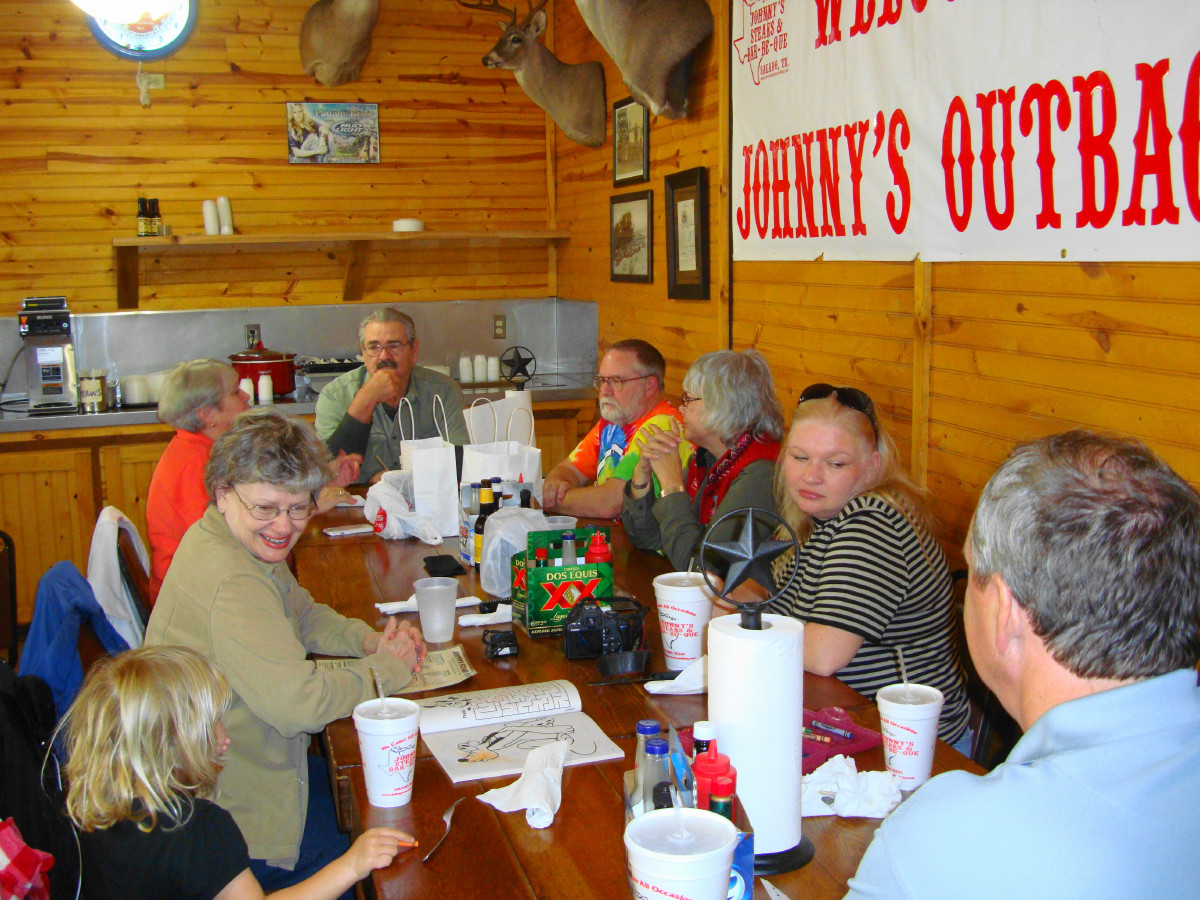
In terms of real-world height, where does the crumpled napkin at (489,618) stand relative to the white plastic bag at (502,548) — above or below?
below

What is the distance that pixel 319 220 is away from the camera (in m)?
5.93

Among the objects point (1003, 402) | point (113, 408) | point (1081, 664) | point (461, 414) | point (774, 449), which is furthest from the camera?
point (113, 408)

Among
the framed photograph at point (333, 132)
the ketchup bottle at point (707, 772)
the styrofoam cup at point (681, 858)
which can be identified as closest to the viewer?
the styrofoam cup at point (681, 858)

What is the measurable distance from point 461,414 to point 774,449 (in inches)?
74.6

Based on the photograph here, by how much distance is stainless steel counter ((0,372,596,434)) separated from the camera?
485cm

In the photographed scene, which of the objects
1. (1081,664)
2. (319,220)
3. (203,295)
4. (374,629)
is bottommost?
(374,629)

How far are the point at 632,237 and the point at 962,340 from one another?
255 centimetres

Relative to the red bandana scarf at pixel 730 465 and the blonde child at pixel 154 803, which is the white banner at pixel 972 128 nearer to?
the red bandana scarf at pixel 730 465

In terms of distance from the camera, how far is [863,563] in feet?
6.49

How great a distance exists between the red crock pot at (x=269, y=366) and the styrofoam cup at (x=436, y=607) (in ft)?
11.3

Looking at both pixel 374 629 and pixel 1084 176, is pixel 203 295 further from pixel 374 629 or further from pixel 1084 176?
pixel 1084 176

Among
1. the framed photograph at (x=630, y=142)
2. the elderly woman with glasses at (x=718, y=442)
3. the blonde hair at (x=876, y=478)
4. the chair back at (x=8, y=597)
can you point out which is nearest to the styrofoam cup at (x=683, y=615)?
the blonde hair at (x=876, y=478)

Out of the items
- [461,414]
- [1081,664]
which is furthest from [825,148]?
[1081,664]

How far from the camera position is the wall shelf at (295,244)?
547 cm
